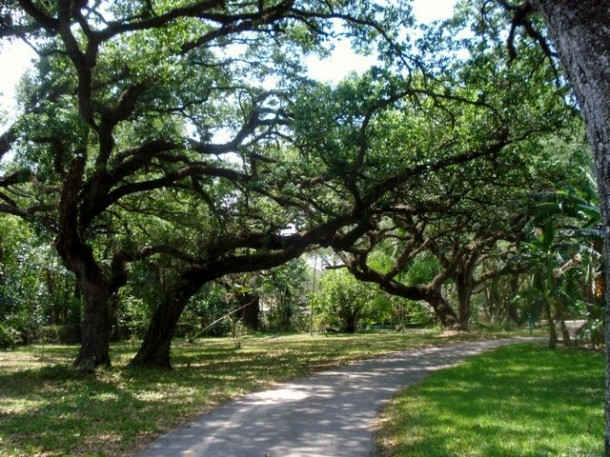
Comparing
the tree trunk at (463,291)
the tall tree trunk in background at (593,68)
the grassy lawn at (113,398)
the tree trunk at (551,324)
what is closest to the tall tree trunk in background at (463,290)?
the tree trunk at (463,291)

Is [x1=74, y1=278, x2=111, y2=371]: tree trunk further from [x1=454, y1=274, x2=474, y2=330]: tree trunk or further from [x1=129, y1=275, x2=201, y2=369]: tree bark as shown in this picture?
[x1=454, y1=274, x2=474, y2=330]: tree trunk

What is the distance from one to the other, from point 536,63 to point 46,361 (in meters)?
17.1

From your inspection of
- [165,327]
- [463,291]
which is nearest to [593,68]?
[165,327]

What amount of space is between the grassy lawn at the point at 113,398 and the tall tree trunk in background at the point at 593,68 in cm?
616

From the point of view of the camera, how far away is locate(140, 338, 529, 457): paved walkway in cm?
718

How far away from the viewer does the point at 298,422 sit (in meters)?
8.73

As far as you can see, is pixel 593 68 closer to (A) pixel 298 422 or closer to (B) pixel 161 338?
(A) pixel 298 422

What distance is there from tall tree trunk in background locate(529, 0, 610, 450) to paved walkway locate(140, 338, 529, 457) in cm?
450

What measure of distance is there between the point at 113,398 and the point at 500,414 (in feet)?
22.8

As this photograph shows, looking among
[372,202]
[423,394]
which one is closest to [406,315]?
[372,202]

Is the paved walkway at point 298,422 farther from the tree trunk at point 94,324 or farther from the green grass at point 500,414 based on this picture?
the tree trunk at point 94,324

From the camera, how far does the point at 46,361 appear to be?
19156 mm

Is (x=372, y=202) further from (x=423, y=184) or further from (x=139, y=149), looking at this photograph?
(x=139, y=149)

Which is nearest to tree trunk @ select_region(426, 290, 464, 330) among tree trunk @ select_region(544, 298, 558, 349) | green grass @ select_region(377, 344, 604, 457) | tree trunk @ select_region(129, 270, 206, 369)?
tree trunk @ select_region(544, 298, 558, 349)
